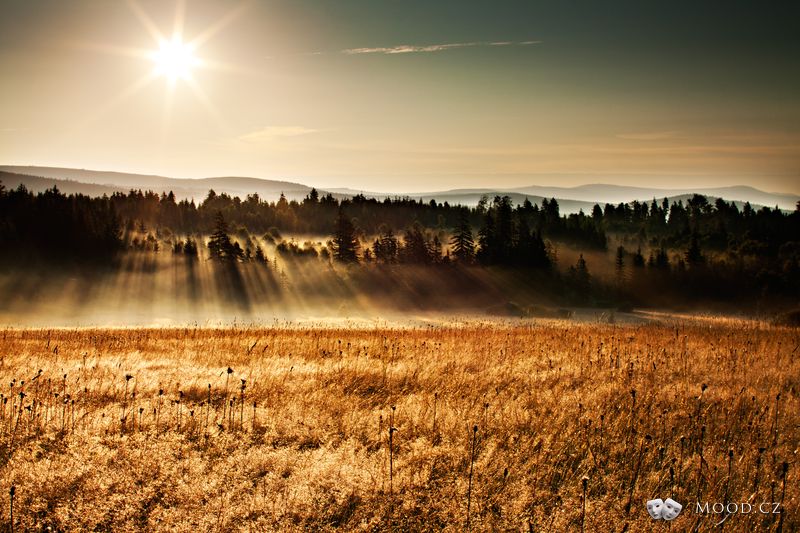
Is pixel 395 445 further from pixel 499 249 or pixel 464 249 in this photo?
pixel 464 249

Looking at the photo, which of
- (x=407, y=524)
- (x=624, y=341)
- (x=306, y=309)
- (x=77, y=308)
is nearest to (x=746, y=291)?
(x=306, y=309)

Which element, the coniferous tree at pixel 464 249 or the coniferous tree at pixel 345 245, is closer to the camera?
the coniferous tree at pixel 464 249

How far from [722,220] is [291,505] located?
177746 millimetres

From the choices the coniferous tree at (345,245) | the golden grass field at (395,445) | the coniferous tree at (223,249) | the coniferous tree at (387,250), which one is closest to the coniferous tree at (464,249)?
the coniferous tree at (387,250)

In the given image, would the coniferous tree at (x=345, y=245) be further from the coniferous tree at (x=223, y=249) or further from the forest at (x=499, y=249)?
the coniferous tree at (x=223, y=249)

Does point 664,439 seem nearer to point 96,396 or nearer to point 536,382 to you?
point 536,382

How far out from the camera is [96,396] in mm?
10336

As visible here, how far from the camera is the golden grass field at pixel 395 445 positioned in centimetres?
631

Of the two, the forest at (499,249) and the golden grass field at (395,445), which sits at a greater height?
the forest at (499,249)

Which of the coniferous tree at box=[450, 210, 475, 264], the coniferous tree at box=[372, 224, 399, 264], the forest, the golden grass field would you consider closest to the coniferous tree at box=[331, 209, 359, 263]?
the forest

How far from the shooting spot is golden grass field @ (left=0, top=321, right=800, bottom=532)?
248 inches

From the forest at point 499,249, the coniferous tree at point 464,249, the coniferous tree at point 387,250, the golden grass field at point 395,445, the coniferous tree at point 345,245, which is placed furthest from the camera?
the coniferous tree at point 345,245

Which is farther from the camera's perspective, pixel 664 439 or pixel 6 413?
pixel 6 413

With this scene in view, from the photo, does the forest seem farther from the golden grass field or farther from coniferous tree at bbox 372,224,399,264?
the golden grass field
